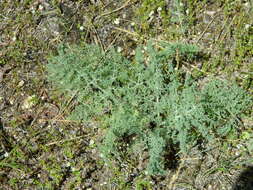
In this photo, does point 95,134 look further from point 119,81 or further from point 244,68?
point 244,68

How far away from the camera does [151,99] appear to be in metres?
3.11

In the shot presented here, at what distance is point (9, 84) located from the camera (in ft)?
11.7

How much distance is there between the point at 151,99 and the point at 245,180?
3.35ft

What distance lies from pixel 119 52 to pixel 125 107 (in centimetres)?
63

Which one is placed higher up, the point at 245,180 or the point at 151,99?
the point at 151,99

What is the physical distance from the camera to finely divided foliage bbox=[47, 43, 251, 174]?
3.04m

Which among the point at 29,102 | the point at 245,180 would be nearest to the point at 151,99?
the point at 245,180

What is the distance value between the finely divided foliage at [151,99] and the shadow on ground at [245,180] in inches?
13.9

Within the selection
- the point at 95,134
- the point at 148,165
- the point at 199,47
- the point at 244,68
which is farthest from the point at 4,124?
the point at 244,68

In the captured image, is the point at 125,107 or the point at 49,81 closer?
the point at 125,107

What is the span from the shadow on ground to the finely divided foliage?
35 centimetres

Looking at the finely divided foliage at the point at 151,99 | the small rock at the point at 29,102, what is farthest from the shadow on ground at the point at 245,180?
the small rock at the point at 29,102

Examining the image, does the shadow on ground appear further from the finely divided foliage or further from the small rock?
the small rock

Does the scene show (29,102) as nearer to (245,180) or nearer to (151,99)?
(151,99)
